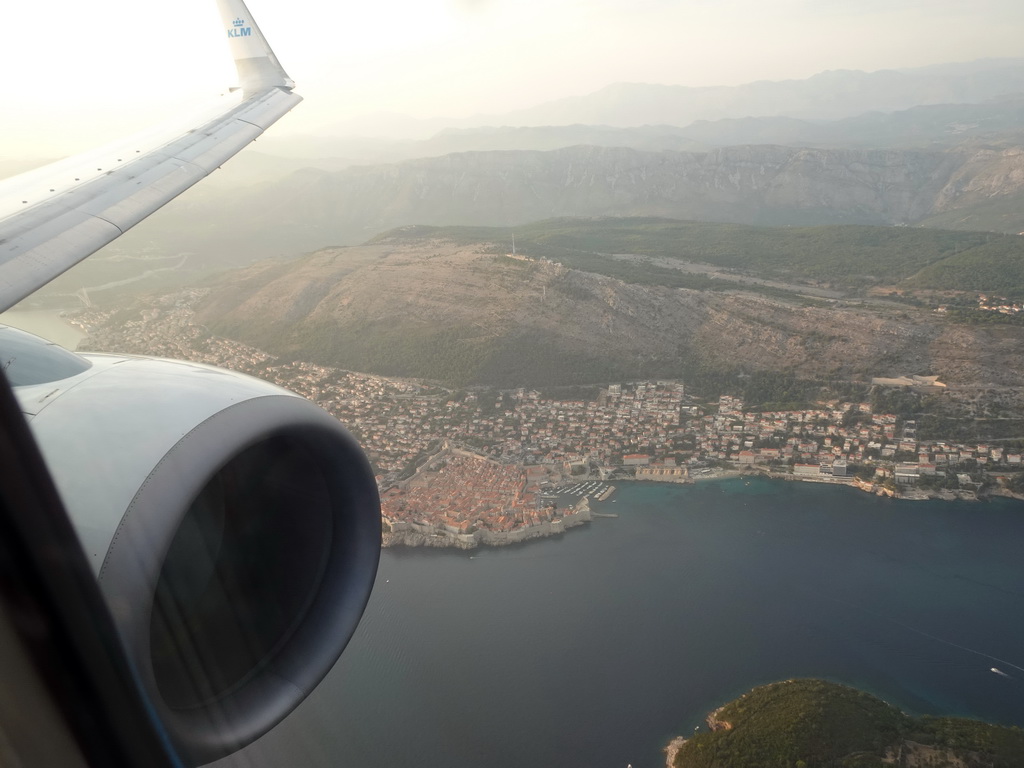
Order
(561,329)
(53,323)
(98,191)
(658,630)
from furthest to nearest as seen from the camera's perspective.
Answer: (561,329) < (53,323) < (658,630) < (98,191)

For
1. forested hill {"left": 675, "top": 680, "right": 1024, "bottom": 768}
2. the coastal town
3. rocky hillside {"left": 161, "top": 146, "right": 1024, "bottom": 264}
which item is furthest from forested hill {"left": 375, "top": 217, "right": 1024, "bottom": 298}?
forested hill {"left": 675, "top": 680, "right": 1024, "bottom": 768}

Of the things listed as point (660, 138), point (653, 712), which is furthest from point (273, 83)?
point (660, 138)

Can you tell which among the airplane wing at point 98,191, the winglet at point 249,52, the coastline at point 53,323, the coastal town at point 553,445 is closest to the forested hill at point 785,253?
the coastal town at point 553,445

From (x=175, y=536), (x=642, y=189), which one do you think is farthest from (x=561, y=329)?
(x=642, y=189)

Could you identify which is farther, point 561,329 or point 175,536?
point 561,329

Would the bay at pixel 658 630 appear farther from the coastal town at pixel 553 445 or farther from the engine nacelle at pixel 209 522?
the engine nacelle at pixel 209 522

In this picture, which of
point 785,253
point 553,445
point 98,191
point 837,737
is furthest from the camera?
point 785,253

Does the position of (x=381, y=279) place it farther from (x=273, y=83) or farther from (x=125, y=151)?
(x=125, y=151)

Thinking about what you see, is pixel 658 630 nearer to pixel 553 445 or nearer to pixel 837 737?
pixel 837 737

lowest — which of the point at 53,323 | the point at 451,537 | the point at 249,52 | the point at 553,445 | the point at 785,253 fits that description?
the point at 451,537
